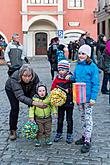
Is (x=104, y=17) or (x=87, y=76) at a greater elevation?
(x=104, y=17)

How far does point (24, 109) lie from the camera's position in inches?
373

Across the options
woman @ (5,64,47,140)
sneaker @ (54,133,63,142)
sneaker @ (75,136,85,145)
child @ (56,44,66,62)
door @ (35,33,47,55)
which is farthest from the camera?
door @ (35,33,47,55)

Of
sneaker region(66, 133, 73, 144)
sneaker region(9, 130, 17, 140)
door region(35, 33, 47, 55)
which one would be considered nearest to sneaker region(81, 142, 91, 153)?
sneaker region(66, 133, 73, 144)

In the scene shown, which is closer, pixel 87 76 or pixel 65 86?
pixel 87 76

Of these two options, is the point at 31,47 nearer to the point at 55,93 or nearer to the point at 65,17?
the point at 65,17

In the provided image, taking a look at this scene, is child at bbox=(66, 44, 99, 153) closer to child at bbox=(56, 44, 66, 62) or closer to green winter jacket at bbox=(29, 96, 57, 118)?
green winter jacket at bbox=(29, 96, 57, 118)

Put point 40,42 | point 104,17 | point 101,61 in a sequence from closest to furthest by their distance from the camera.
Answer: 1. point 101,61
2. point 40,42
3. point 104,17

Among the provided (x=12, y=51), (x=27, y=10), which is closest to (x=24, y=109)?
(x=12, y=51)

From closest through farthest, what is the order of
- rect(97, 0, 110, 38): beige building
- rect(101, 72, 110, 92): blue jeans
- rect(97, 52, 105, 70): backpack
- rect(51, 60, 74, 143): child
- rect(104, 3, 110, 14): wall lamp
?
rect(51, 60, 74, 143): child, rect(97, 52, 105, 70): backpack, rect(101, 72, 110, 92): blue jeans, rect(104, 3, 110, 14): wall lamp, rect(97, 0, 110, 38): beige building

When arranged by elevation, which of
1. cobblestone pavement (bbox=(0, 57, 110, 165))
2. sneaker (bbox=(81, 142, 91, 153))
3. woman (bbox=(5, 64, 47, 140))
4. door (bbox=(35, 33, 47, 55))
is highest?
door (bbox=(35, 33, 47, 55))

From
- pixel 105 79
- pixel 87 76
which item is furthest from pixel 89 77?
pixel 105 79

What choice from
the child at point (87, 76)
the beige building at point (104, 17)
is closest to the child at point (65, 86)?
the child at point (87, 76)

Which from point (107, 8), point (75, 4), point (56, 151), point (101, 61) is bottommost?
point (56, 151)

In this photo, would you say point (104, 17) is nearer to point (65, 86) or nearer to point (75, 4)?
point (75, 4)
